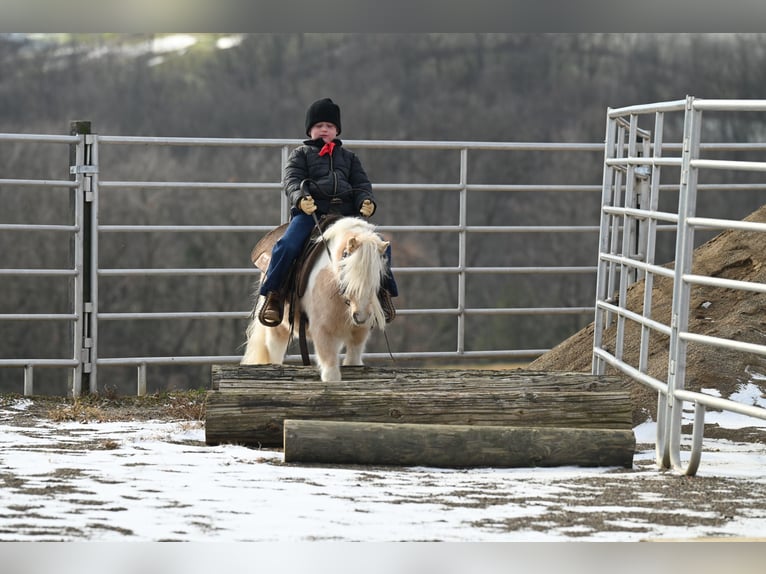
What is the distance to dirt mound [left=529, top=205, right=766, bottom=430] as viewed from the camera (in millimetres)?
5820

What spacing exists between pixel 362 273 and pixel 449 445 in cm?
90

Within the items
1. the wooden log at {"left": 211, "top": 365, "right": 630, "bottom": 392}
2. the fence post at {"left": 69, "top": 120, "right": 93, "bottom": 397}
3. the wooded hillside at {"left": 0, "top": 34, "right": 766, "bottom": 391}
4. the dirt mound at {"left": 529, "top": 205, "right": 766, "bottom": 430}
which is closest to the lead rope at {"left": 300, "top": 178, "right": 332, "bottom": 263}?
the wooden log at {"left": 211, "top": 365, "right": 630, "bottom": 392}

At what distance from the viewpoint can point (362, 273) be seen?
4.81 metres

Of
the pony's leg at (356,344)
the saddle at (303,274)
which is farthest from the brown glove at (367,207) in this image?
the pony's leg at (356,344)

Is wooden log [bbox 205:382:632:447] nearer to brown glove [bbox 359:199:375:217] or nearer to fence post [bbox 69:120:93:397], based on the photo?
brown glove [bbox 359:199:375:217]

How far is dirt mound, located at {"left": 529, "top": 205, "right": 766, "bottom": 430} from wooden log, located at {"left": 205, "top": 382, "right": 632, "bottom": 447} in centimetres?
94

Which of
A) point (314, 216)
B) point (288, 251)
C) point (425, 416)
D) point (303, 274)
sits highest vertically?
point (314, 216)

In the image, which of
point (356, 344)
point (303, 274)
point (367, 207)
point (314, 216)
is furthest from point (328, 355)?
point (367, 207)

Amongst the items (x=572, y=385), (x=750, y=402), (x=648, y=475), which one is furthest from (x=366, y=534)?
(x=750, y=402)

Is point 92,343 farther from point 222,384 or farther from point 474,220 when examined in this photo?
point 474,220

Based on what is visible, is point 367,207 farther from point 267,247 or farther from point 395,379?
point 395,379

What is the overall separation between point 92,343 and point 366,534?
4.39 metres

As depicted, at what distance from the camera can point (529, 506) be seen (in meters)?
3.69

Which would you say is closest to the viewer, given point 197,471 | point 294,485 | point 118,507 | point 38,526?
point 38,526
